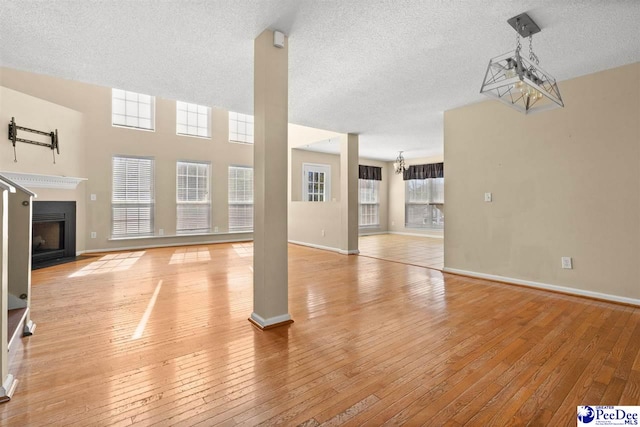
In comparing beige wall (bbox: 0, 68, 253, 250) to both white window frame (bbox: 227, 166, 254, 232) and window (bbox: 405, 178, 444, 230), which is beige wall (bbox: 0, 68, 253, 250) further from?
window (bbox: 405, 178, 444, 230)

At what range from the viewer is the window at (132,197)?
6344 millimetres

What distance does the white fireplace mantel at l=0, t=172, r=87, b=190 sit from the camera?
4465 mm

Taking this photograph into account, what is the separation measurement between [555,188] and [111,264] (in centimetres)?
637

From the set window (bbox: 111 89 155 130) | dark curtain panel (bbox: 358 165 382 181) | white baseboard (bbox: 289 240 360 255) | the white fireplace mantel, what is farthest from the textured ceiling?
dark curtain panel (bbox: 358 165 382 181)

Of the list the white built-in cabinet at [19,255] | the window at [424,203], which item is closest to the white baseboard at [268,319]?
the white built-in cabinet at [19,255]

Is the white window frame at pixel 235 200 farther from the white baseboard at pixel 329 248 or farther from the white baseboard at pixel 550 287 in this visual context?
the white baseboard at pixel 550 287

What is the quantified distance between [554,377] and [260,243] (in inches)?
84.9

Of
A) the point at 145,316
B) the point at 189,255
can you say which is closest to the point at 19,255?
the point at 145,316

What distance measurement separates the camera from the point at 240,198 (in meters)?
7.96

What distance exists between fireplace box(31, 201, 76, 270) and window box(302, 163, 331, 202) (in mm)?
4902

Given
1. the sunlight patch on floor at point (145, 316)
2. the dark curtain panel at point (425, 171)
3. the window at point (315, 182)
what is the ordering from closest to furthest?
the sunlight patch on floor at point (145, 316) → the window at point (315, 182) → the dark curtain panel at point (425, 171)

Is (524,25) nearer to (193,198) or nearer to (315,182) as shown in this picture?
(315,182)

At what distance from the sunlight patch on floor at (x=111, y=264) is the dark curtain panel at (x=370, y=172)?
21.1ft

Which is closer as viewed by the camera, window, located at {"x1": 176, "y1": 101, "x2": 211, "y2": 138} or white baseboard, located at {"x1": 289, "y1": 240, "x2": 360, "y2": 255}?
white baseboard, located at {"x1": 289, "y1": 240, "x2": 360, "y2": 255}
